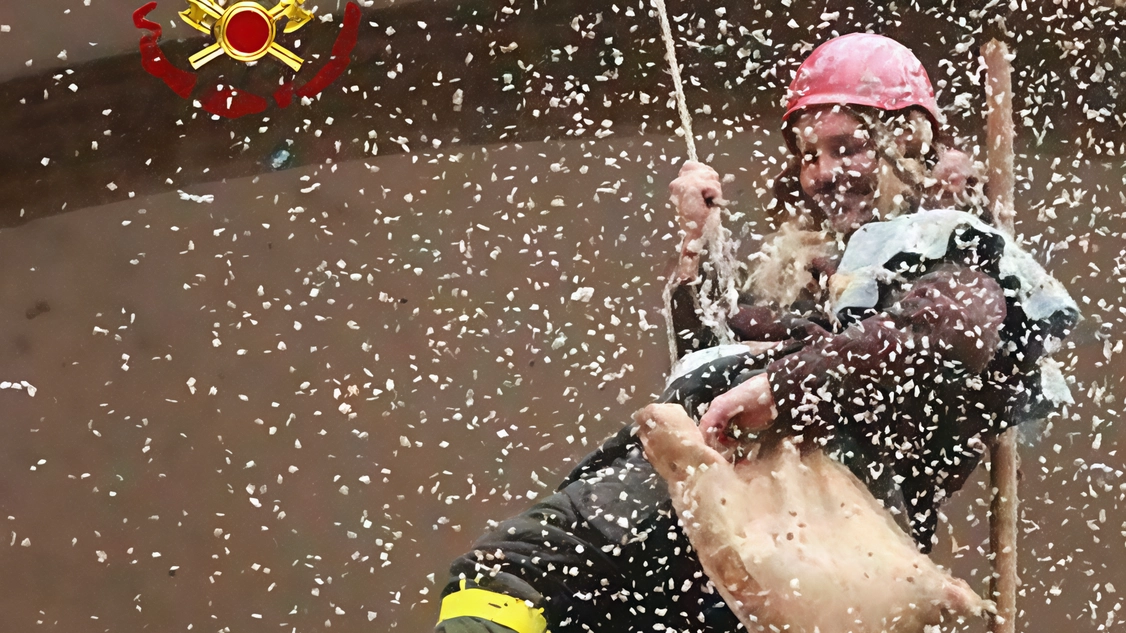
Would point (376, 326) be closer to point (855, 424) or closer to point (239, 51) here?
point (239, 51)

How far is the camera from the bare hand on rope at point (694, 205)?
847 millimetres

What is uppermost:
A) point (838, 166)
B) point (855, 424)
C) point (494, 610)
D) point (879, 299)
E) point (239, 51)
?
point (239, 51)

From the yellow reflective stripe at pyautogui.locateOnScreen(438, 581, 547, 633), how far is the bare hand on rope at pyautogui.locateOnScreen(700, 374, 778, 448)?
0.22 m

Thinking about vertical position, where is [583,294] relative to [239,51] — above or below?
below

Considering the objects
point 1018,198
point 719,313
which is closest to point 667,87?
point 719,313

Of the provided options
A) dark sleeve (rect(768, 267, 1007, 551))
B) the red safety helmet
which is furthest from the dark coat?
the red safety helmet

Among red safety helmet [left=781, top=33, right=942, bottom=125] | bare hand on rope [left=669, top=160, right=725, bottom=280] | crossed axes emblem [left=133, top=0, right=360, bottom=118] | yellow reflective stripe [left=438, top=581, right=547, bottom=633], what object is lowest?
yellow reflective stripe [left=438, top=581, right=547, bottom=633]

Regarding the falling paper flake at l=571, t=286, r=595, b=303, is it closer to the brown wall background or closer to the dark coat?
the brown wall background

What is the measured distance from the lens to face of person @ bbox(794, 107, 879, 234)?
2.72 feet

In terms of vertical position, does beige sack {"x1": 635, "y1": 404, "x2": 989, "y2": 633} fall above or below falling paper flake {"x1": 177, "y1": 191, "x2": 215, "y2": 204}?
below

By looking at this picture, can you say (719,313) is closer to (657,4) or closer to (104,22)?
(657,4)

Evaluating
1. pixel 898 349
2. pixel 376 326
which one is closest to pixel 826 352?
pixel 898 349

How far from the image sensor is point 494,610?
0.81m

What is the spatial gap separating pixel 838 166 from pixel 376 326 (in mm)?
449
